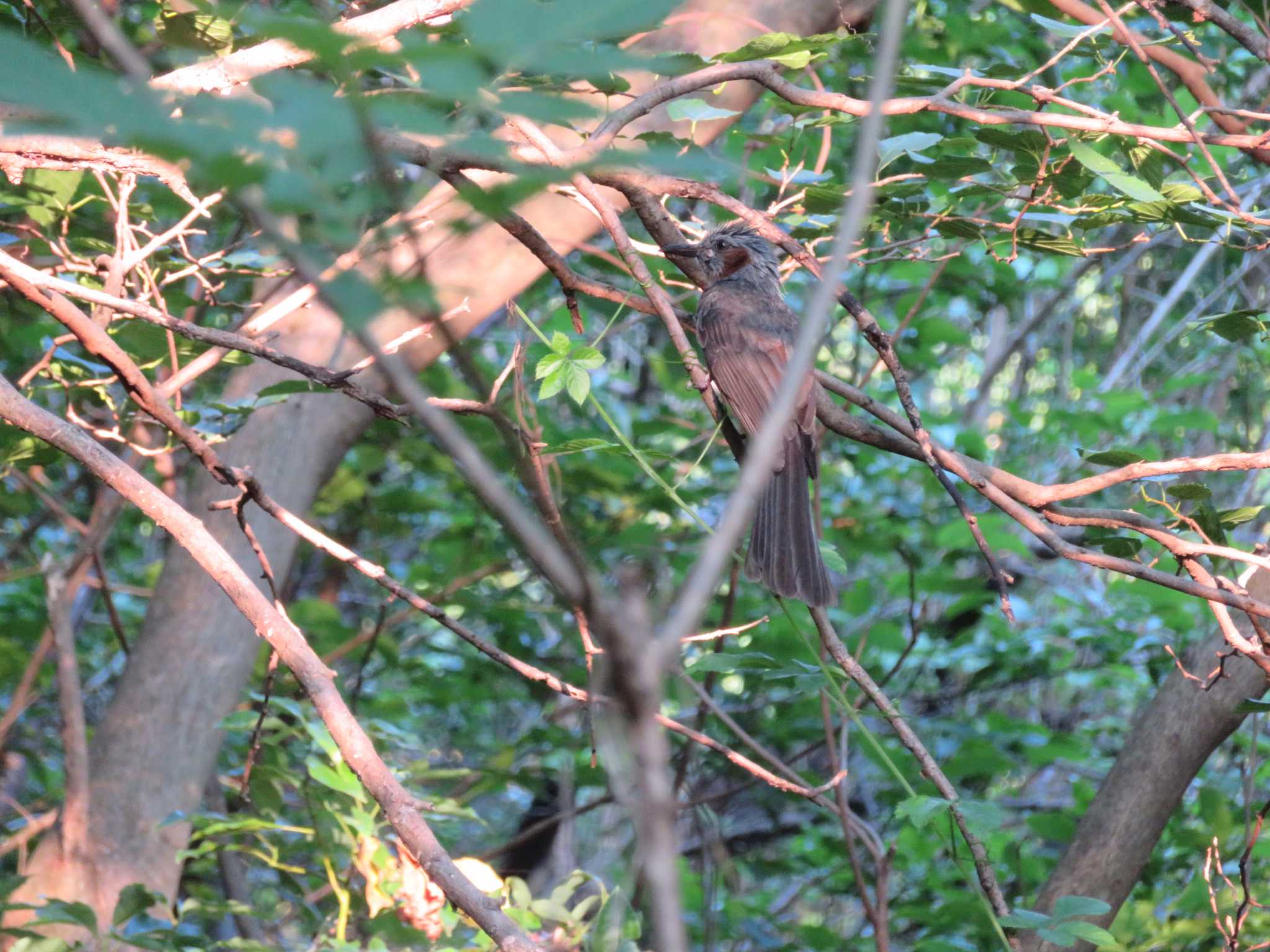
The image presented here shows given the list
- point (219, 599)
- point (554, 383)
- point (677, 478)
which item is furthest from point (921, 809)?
point (677, 478)

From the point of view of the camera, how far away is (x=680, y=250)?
288 cm

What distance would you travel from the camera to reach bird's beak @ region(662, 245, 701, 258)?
2822 mm

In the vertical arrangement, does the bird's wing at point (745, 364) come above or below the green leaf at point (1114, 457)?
below

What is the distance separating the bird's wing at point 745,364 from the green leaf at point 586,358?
1.21 meters

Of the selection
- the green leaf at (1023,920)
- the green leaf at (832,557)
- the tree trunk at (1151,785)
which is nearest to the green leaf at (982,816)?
the green leaf at (1023,920)

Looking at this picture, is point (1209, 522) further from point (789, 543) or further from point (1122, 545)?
point (789, 543)

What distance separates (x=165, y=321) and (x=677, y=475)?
3.25 metres

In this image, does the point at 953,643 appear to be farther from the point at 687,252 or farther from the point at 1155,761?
the point at 687,252

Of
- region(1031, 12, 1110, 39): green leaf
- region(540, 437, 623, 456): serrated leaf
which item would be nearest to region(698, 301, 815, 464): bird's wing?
region(1031, 12, 1110, 39): green leaf

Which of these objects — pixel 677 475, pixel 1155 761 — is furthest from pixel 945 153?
pixel 677 475

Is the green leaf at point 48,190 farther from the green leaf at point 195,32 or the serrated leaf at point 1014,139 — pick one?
the serrated leaf at point 1014,139

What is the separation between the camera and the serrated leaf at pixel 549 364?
2.30 meters

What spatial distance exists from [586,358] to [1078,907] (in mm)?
1281

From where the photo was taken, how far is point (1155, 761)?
319 centimetres
